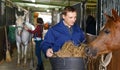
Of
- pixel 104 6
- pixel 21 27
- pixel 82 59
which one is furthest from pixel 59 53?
pixel 21 27

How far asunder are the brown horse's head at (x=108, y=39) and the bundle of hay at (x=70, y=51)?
90mm

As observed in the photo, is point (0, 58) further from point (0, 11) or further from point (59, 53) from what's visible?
point (59, 53)

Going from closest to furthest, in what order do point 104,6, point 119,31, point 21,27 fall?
point 119,31 < point 104,6 < point 21,27

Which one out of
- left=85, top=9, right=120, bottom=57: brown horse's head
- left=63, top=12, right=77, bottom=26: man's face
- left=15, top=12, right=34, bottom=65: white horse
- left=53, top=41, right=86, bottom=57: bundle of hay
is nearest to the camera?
left=85, top=9, right=120, bottom=57: brown horse's head

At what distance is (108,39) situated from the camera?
9.95 feet

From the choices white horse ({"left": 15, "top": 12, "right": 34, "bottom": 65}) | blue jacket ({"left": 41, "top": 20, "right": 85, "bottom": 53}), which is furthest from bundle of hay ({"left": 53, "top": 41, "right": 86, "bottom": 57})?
white horse ({"left": 15, "top": 12, "right": 34, "bottom": 65})

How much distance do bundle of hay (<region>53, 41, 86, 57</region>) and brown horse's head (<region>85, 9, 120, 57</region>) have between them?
9cm

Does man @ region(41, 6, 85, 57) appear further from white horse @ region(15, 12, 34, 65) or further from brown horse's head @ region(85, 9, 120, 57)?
white horse @ region(15, 12, 34, 65)

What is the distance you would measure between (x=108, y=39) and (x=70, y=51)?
402 mm

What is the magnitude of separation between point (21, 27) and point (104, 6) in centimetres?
521

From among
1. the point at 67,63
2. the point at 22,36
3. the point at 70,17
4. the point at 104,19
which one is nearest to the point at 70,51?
the point at 67,63

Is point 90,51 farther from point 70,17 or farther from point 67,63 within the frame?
point 70,17

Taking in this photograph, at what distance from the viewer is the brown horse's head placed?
298 cm

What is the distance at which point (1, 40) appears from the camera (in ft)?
A: 34.5
